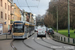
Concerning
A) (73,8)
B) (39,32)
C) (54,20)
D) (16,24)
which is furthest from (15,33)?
(54,20)

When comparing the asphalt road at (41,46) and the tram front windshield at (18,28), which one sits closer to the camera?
the asphalt road at (41,46)

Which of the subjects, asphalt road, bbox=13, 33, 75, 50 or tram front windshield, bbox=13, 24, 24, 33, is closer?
asphalt road, bbox=13, 33, 75, 50

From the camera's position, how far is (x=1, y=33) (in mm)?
31125

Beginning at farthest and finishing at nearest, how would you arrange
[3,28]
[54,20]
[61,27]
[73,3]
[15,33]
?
[61,27], [54,20], [3,28], [73,3], [15,33]

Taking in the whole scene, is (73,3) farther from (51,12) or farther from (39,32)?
(51,12)

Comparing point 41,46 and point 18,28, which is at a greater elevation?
point 18,28

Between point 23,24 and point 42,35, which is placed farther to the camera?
point 42,35

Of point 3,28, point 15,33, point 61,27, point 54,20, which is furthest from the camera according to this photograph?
point 61,27

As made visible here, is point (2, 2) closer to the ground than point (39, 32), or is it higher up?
higher up

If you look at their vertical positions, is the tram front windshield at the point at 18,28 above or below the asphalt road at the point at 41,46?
above

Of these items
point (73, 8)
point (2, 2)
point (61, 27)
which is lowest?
point (61, 27)

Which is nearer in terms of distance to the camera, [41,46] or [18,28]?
[41,46]

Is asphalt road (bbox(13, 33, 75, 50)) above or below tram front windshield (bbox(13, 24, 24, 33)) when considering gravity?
below

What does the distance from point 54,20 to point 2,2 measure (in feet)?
121
